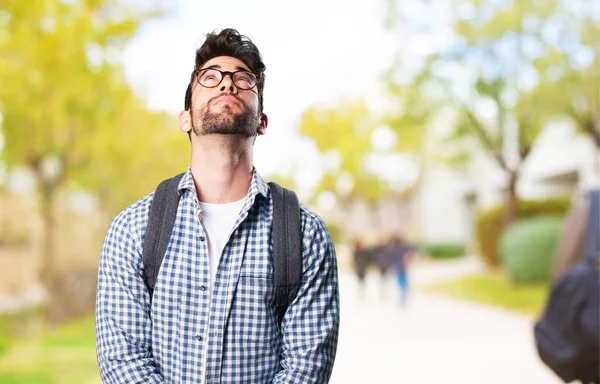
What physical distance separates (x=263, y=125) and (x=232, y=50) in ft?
0.51

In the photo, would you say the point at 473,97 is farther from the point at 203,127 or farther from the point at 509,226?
the point at 203,127

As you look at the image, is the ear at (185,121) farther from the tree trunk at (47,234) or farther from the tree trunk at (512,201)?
the tree trunk at (512,201)

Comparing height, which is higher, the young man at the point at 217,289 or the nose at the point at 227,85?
the nose at the point at 227,85

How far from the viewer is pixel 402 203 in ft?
82.8

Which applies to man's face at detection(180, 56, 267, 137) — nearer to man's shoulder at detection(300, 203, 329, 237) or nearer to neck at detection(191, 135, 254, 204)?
neck at detection(191, 135, 254, 204)

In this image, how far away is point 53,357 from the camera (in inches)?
313

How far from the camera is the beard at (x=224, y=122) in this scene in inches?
50.8

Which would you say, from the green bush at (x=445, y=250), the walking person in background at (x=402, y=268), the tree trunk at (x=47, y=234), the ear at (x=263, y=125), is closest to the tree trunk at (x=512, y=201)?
the walking person in background at (x=402, y=268)

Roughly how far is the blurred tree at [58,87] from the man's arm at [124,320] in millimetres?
6336

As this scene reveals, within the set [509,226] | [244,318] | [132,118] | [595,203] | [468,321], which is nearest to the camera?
[244,318]

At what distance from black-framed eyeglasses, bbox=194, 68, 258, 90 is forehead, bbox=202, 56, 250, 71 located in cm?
1

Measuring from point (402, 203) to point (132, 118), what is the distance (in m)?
16.8

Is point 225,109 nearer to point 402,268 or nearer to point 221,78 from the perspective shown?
point 221,78

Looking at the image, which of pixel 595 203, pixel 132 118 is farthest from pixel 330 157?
pixel 595 203
